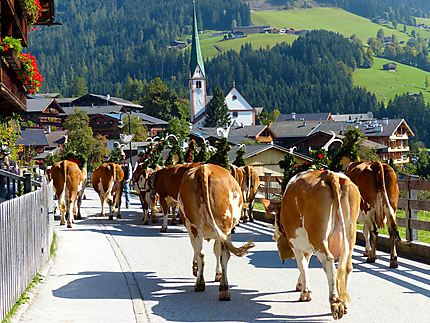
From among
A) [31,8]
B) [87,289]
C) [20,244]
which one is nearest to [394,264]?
[87,289]

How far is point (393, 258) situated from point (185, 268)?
3.60m

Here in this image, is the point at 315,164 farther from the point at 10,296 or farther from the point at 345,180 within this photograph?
the point at 10,296

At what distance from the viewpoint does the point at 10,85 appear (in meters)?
20.9

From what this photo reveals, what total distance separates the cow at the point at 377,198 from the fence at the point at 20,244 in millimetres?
5641

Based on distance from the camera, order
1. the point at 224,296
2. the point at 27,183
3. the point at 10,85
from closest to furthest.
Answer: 1. the point at 224,296
2. the point at 27,183
3. the point at 10,85

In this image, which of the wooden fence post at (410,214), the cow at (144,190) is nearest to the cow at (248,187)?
the cow at (144,190)

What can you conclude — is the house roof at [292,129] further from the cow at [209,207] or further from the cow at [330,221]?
the cow at [330,221]

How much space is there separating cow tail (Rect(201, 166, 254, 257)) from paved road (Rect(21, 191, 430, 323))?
671 mm

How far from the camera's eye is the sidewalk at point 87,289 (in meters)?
9.59

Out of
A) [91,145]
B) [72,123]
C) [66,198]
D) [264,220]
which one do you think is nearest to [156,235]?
[66,198]

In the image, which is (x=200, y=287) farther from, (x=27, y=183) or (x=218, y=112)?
(x=218, y=112)

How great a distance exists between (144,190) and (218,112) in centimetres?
13928

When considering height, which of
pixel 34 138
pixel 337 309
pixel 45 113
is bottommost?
pixel 337 309

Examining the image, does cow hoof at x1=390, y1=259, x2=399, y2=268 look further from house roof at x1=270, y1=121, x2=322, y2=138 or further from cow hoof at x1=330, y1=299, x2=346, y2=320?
house roof at x1=270, y1=121, x2=322, y2=138
